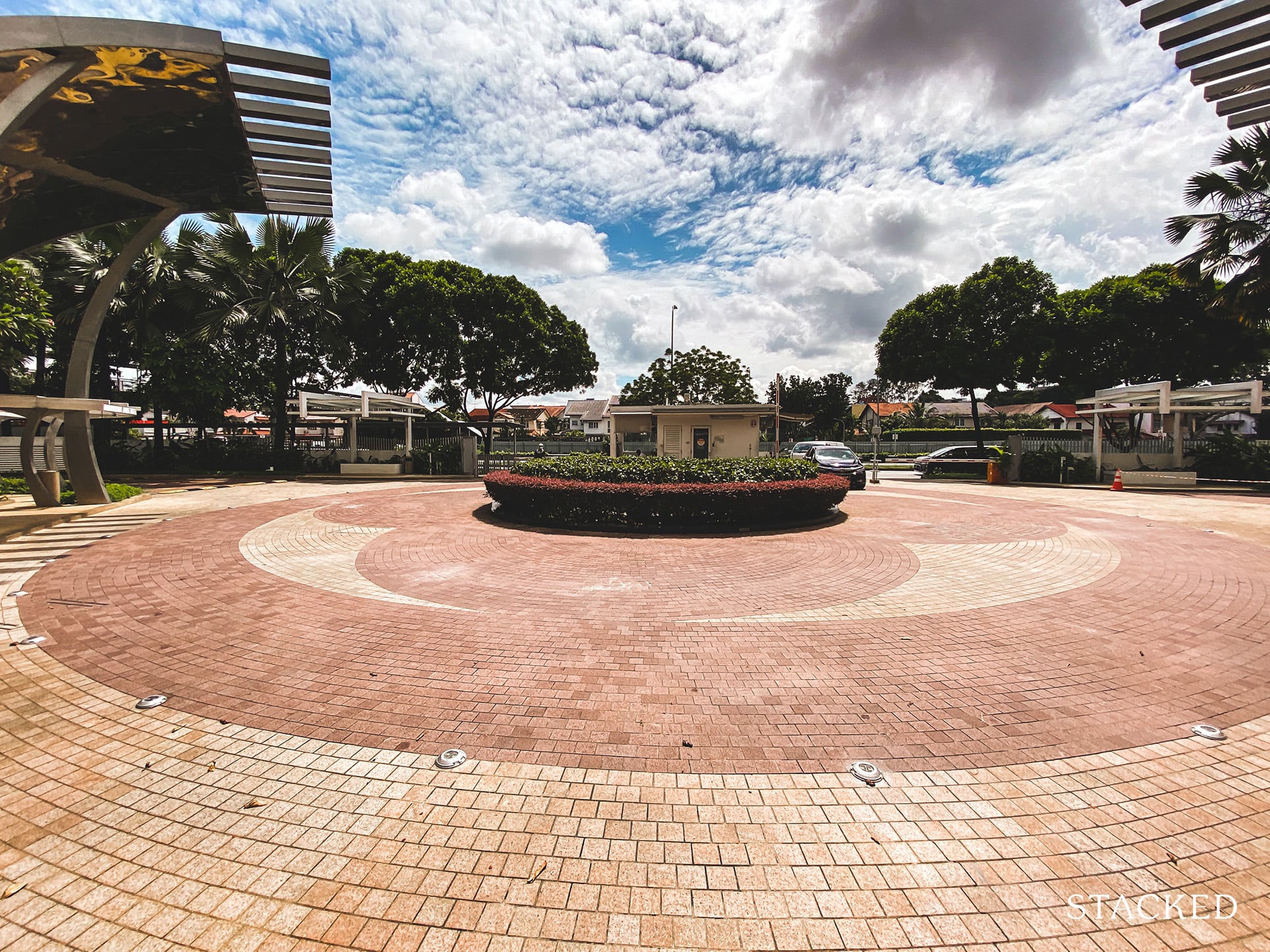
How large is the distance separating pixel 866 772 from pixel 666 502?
7.10 m

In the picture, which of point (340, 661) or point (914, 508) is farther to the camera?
point (914, 508)

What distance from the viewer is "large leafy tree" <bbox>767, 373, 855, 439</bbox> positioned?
62609 millimetres

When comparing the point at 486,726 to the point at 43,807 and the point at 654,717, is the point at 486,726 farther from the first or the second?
the point at 43,807

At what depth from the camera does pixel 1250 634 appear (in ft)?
16.8

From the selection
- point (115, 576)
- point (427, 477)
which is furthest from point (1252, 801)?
point (427, 477)

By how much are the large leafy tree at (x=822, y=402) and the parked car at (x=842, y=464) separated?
41.4m

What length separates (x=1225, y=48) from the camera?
545cm

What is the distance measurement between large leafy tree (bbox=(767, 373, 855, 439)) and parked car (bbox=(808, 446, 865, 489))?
41410mm

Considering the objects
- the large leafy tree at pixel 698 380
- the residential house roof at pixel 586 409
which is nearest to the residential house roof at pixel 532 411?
the residential house roof at pixel 586 409

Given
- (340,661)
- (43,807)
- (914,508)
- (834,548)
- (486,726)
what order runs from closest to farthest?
(43,807) < (486,726) < (340,661) < (834,548) < (914,508)

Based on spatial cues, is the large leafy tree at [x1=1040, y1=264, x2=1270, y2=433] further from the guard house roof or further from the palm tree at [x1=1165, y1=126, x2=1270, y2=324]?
the guard house roof

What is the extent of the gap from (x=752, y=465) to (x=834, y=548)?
2.93m

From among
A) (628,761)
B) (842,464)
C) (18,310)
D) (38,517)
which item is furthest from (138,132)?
(842,464)

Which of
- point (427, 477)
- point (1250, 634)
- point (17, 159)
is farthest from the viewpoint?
point (427, 477)
